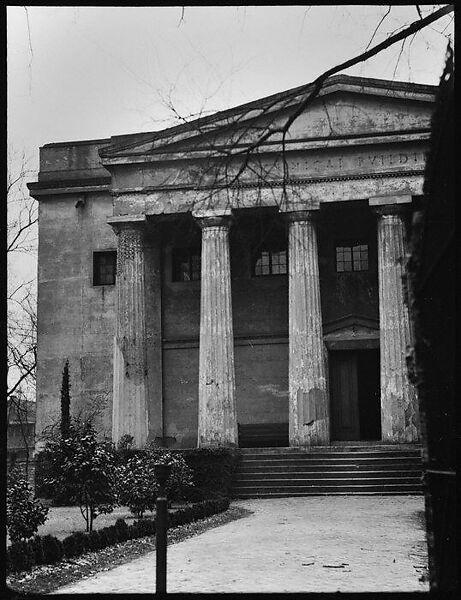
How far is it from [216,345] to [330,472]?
18.0 feet

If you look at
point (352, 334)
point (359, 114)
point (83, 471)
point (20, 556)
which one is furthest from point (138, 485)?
→ point (359, 114)

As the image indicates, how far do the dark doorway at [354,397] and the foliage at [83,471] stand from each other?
14580 millimetres

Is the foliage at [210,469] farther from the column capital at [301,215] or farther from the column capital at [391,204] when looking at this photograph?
the column capital at [391,204]

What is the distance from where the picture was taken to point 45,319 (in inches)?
1420

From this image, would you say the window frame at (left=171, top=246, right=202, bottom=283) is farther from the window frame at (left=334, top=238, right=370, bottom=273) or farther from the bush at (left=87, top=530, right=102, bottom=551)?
the bush at (left=87, top=530, right=102, bottom=551)

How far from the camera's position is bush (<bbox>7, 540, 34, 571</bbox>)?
12031mm

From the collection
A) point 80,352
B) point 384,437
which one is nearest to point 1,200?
point 384,437

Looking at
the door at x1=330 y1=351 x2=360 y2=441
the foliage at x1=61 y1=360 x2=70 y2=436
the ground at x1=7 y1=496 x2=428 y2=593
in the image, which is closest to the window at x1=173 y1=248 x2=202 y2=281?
the foliage at x1=61 y1=360 x2=70 y2=436

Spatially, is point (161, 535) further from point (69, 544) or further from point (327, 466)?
point (327, 466)

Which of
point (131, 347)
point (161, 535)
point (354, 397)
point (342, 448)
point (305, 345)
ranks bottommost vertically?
point (161, 535)

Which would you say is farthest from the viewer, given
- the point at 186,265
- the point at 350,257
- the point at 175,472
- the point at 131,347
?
the point at 186,265

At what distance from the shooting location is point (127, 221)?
3066 centimetres

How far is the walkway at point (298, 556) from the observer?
11.2m

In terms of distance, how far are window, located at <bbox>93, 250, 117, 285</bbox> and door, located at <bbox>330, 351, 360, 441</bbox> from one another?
350 inches
